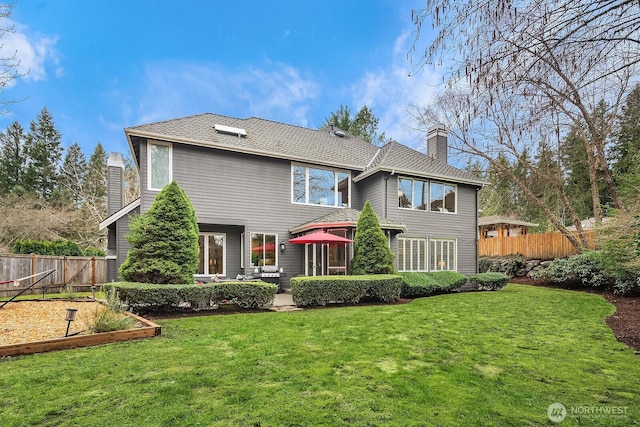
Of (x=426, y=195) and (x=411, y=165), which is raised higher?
(x=411, y=165)

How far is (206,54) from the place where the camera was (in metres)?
18.5

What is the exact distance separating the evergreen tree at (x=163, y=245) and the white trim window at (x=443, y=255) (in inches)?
420

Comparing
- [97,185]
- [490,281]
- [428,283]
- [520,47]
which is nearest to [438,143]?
[490,281]

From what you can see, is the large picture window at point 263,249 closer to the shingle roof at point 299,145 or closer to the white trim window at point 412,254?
the shingle roof at point 299,145

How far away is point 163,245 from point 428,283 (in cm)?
933

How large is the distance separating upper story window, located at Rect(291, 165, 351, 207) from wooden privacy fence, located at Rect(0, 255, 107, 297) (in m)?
9.13

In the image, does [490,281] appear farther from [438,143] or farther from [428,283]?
[438,143]

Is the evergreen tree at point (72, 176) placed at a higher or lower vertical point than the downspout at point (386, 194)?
higher

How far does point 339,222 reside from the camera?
12.1m

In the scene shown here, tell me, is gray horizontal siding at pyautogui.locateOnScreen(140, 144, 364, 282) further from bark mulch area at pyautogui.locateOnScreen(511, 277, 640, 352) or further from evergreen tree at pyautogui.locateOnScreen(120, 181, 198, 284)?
bark mulch area at pyautogui.locateOnScreen(511, 277, 640, 352)

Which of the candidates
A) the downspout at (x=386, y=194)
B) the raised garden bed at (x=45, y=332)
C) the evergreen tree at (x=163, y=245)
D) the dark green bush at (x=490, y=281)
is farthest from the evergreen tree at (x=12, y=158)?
the dark green bush at (x=490, y=281)

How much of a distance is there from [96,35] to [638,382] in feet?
77.8

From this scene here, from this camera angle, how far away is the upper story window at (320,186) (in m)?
13.5

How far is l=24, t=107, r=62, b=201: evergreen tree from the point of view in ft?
98.4
